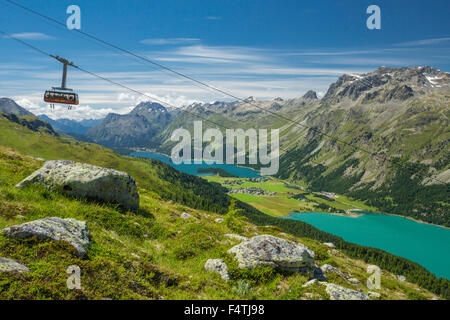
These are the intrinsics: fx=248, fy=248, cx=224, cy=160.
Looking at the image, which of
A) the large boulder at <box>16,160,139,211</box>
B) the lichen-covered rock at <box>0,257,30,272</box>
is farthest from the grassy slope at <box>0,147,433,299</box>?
the large boulder at <box>16,160,139,211</box>

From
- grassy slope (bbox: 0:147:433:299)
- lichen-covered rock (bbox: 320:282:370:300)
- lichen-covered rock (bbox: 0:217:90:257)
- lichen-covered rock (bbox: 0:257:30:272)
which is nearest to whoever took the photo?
lichen-covered rock (bbox: 0:257:30:272)

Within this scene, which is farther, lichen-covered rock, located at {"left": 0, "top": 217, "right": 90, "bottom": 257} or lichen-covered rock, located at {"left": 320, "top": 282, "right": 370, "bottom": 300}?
lichen-covered rock, located at {"left": 320, "top": 282, "right": 370, "bottom": 300}

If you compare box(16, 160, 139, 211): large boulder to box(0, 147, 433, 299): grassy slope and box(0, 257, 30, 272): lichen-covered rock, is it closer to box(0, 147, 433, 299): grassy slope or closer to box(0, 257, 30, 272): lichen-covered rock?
box(0, 147, 433, 299): grassy slope

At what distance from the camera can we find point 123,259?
10547 millimetres

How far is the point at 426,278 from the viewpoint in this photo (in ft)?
408

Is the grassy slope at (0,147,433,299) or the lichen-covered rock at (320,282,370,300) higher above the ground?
the grassy slope at (0,147,433,299)

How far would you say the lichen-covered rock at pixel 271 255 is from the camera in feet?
40.5

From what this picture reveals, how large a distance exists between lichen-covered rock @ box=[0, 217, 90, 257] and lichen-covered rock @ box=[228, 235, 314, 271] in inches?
282

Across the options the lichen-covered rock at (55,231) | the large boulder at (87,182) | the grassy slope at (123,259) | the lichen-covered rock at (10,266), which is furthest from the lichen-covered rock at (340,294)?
the large boulder at (87,182)

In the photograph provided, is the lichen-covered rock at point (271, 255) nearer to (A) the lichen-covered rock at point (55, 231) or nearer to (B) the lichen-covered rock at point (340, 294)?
(B) the lichen-covered rock at point (340, 294)

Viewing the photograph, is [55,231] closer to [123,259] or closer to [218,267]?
[123,259]

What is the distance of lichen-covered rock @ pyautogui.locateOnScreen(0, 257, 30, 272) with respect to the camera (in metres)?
7.24
